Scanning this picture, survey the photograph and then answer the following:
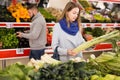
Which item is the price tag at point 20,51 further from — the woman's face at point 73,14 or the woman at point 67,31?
the woman's face at point 73,14

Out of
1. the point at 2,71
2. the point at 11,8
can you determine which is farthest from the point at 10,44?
the point at 2,71

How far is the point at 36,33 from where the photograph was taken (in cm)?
477

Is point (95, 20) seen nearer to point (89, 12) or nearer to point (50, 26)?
point (89, 12)

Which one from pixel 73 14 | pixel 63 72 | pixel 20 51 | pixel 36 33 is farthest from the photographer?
pixel 20 51

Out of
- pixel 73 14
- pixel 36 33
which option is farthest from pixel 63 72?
pixel 36 33

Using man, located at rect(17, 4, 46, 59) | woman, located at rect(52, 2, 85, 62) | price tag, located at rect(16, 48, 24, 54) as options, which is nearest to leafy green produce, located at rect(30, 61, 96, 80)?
woman, located at rect(52, 2, 85, 62)

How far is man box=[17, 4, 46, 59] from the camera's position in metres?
4.80

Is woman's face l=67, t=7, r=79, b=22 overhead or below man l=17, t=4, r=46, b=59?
overhead

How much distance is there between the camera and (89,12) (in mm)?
7250

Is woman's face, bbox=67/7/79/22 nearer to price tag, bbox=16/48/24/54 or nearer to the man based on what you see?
the man

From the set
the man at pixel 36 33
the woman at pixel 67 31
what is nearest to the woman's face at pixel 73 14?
the woman at pixel 67 31

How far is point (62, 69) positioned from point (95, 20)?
5.34 meters

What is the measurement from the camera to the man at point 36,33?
4797 mm

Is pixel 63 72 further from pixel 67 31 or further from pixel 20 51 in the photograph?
pixel 20 51
